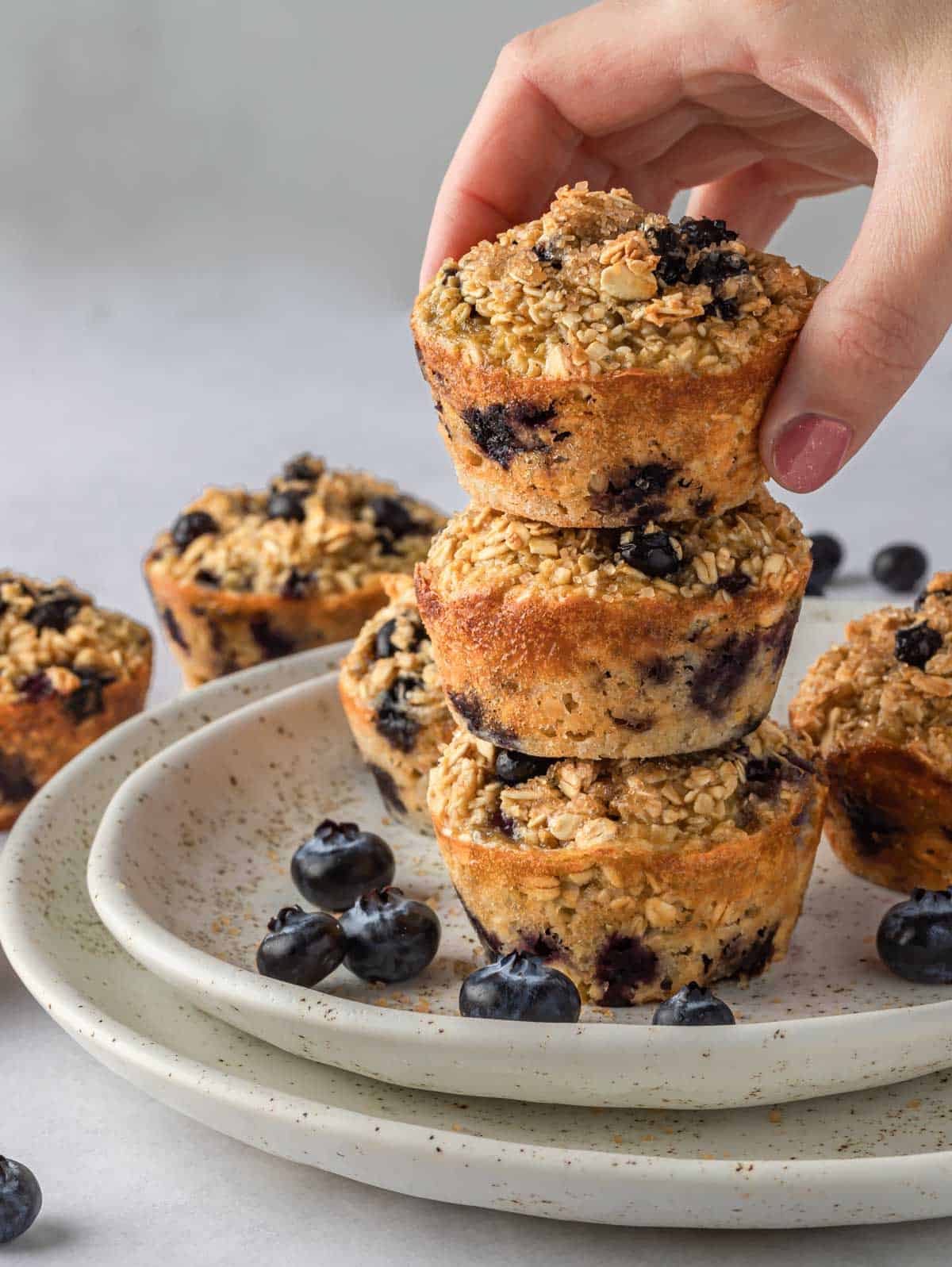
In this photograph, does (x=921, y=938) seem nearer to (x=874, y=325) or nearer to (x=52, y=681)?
(x=874, y=325)

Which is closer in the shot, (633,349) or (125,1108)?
(633,349)

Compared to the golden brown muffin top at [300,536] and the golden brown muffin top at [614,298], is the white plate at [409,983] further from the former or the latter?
the golden brown muffin top at [614,298]

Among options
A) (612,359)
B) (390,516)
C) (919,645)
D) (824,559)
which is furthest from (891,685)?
(824,559)

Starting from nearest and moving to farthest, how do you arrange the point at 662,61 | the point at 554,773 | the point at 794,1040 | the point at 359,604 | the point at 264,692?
the point at 794,1040, the point at 554,773, the point at 662,61, the point at 264,692, the point at 359,604

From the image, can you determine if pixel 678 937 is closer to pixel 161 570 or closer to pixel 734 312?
pixel 734 312

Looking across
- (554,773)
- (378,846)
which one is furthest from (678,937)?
(378,846)

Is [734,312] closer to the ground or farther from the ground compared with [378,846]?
farther from the ground
